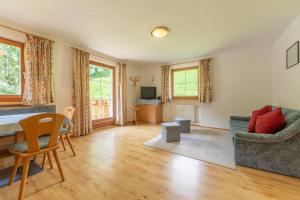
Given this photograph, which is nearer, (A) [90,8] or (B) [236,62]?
(A) [90,8]

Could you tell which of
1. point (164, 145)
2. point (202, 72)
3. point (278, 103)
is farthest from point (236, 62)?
point (164, 145)

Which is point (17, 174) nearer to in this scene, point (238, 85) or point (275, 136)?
point (275, 136)

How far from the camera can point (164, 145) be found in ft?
9.37

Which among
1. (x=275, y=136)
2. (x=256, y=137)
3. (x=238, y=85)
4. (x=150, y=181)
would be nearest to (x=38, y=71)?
(x=150, y=181)

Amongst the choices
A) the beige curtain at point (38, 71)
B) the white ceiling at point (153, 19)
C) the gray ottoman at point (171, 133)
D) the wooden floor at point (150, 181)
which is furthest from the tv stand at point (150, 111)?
the beige curtain at point (38, 71)

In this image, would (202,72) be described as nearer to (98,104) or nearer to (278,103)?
(278,103)

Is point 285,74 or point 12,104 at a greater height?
point 285,74

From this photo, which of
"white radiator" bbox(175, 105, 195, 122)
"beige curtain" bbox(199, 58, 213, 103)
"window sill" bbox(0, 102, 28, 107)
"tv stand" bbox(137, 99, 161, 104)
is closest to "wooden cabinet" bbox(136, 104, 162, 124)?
"tv stand" bbox(137, 99, 161, 104)

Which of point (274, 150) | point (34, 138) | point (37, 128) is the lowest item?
point (274, 150)

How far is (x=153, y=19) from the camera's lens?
7.72 feet

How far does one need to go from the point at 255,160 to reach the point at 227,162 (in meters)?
0.36

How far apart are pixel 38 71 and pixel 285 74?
4922 millimetres

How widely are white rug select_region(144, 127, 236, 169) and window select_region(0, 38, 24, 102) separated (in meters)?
2.67

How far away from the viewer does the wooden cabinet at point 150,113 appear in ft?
17.1
